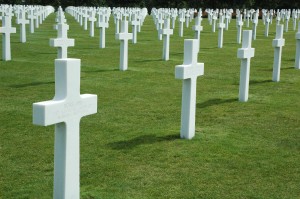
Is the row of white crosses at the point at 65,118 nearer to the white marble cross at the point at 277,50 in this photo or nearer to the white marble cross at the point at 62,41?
the white marble cross at the point at 62,41

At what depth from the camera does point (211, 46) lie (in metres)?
18.4

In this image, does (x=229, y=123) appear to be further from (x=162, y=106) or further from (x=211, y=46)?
(x=211, y=46)

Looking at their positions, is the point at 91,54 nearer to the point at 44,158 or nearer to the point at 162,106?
the point at 162,106

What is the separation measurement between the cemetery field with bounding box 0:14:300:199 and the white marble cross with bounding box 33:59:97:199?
57 cm

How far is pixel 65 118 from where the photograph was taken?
3666 millimetres

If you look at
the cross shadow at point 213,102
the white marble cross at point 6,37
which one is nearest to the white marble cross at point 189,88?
the cross shadow at point 213,102

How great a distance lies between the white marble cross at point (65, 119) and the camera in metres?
3.51

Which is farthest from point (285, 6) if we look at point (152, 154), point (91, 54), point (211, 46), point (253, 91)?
point (152, 154)

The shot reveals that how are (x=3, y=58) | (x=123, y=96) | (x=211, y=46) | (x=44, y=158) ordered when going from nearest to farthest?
(x=44, y=158) < (x=123, y=96) < (x=3, y=58) < (x=211, y=46)

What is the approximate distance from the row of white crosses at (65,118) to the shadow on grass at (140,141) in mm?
1855

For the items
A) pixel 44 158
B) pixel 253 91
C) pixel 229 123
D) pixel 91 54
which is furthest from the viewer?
pixel 91 54

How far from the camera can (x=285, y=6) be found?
53781 mm

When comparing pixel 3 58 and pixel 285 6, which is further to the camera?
pixel 285 6

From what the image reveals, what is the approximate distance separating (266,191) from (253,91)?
5.01m
